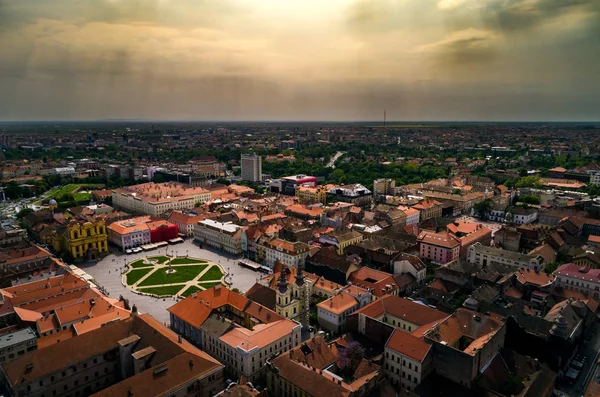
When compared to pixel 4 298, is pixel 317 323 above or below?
below

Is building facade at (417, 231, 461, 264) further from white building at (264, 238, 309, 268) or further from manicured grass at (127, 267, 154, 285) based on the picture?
manicured grass at (127, 267, 154, 285)

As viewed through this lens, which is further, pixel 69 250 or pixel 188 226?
pixel 188 226

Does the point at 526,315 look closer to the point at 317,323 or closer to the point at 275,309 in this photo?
the point at 317,323

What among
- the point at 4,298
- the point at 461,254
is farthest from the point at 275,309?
the point at 461,254

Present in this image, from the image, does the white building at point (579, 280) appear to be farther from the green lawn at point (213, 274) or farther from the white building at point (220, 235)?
the white building at point (220, 235)

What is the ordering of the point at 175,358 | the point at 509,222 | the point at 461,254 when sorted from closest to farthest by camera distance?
the point at 175,358, the point at 461,254, the point at 509,222

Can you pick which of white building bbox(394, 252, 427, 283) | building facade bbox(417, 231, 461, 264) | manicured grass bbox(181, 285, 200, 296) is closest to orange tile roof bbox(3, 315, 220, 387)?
manicured grass bbox(181, 285, 200, 296)

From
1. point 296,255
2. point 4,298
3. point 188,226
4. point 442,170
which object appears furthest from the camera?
point 442,170
